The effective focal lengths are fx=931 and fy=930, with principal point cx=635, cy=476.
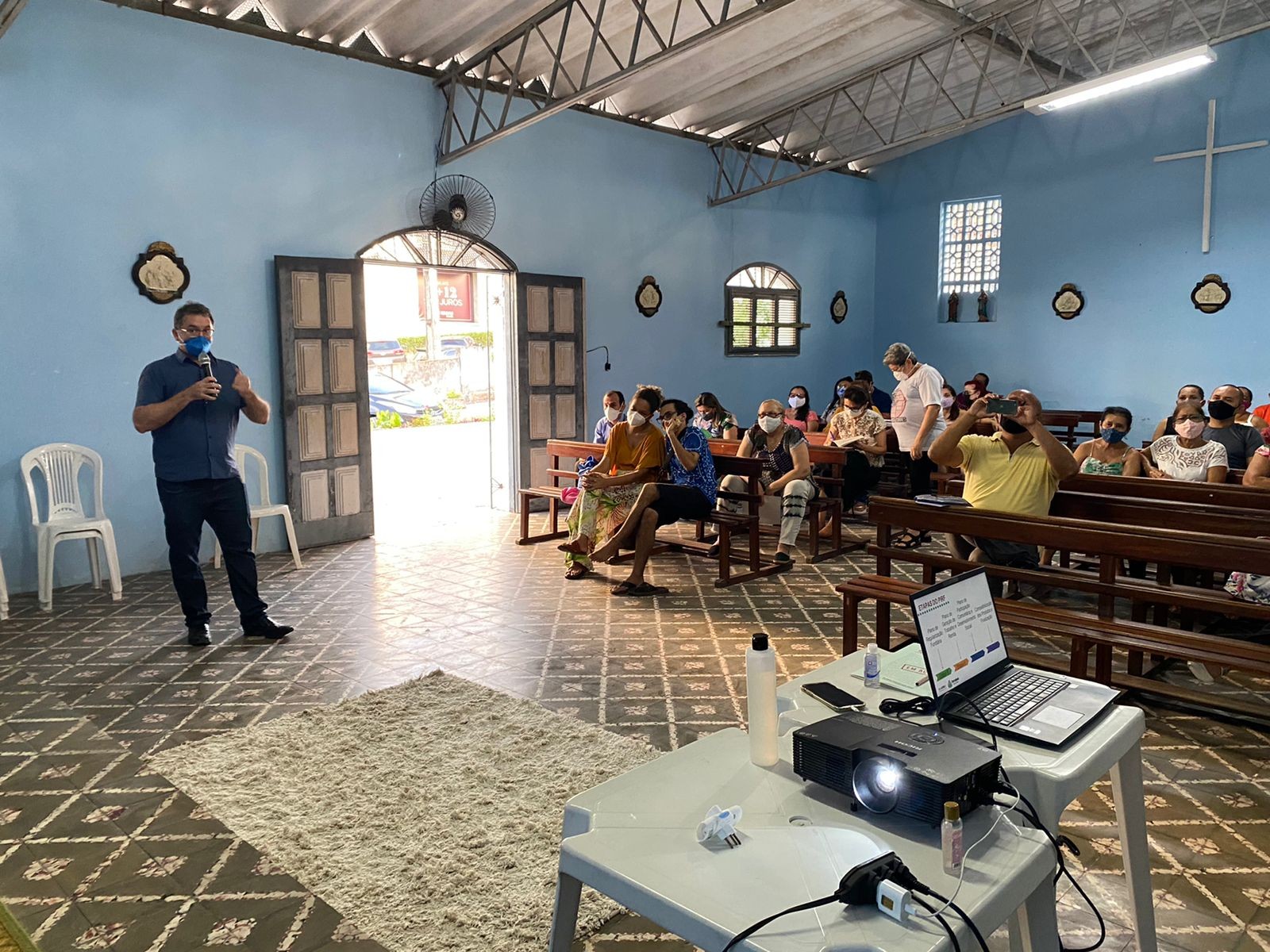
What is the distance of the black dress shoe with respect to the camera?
15.8 ft

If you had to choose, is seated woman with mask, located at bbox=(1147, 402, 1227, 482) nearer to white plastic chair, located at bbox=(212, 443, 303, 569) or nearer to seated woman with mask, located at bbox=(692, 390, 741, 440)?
seated woman with mask, located at bbox=(692, 390, 741, 440)

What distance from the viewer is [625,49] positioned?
7867mm

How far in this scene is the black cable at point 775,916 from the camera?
4.27 feet

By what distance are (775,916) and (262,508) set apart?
5812mm

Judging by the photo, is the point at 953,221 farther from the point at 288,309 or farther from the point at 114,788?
the point at 114,788

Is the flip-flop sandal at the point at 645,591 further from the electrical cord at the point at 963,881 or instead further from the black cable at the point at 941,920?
the black cable at the point at 941,920

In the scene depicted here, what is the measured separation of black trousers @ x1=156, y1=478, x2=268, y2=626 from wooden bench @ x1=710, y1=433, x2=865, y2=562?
3103 mm

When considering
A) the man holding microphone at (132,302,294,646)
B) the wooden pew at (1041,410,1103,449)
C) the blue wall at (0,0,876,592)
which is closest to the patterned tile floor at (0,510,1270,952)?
the man holding microphone at (132,302,294,646)

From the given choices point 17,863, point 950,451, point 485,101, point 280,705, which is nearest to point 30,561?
point 280,705

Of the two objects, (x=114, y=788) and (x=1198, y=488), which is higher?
(x=1198, y=488)

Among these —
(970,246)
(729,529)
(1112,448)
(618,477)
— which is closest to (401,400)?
(970,246)

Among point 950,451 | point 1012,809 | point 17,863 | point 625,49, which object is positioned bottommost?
point 17,863

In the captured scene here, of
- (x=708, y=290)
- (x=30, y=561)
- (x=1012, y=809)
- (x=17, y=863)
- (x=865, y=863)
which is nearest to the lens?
(x=865, y=863)

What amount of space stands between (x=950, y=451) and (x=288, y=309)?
4890mm
